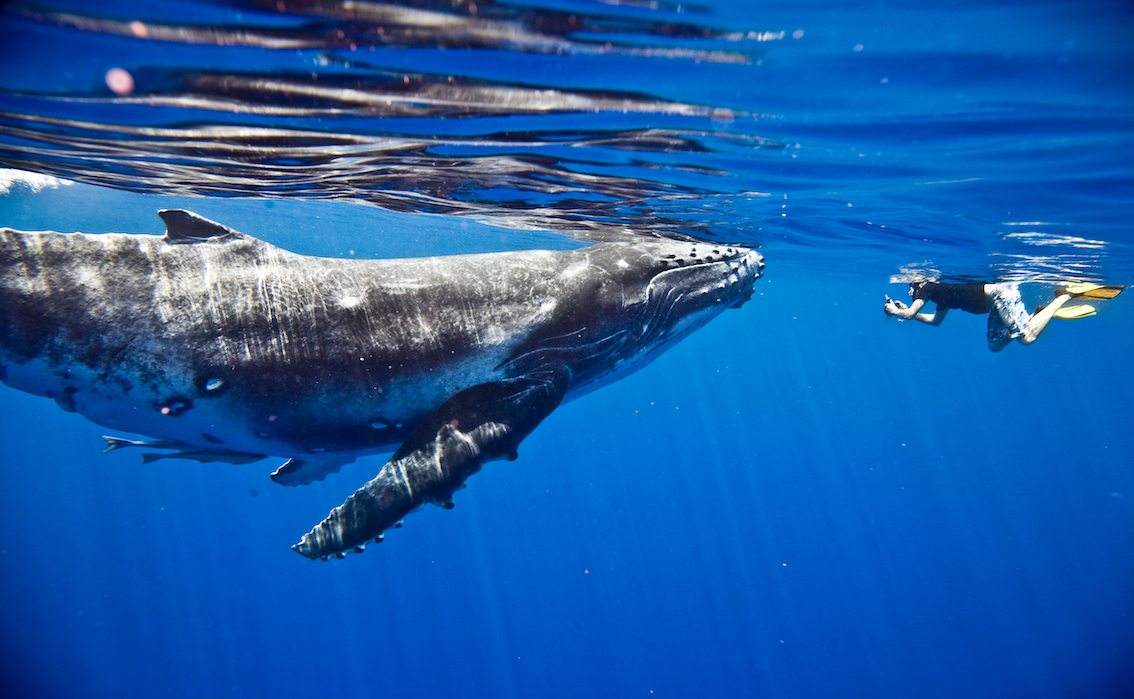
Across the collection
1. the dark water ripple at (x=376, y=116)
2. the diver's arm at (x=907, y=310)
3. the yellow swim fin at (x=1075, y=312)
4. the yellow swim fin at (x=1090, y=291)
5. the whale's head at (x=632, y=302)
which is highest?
the dark water ripple at (x=376, y=116)

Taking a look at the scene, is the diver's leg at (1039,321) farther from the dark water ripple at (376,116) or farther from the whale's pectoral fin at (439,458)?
the whale's pectoral fin at (439,458)

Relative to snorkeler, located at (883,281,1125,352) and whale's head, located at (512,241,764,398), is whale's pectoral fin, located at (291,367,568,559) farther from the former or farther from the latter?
snorkeler, located at (883,281,1125,352)

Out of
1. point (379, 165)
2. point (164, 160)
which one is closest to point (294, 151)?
point (379, 165)

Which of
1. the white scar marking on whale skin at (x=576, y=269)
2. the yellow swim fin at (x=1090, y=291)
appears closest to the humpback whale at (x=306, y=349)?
the white scar marking on whale skin at (x=576, y=269)

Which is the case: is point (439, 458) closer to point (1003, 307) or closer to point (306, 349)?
point (306, 349)

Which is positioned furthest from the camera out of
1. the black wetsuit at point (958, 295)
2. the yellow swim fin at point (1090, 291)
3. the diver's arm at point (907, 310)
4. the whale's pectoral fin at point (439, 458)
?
the black wetsuit at point (958, 295)

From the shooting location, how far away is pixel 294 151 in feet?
27.9

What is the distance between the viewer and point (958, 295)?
1445 cm

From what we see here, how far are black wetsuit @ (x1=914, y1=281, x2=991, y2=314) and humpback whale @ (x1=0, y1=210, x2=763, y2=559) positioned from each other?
13.9m

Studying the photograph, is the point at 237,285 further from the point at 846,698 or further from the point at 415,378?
the point at 846,698

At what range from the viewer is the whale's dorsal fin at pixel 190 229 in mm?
4965

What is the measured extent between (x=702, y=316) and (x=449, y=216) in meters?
10.4

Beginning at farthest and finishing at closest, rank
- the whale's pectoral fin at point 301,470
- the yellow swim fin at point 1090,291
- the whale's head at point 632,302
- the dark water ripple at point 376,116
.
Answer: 1. the yellow swim fin at point 1090,291
2. the whale's pectoral fin at point 301,470
3. the whale's head at point 632,302
4. the dark water ripple at point 376,116

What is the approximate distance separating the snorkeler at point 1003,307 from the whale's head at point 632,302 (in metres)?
7.53
